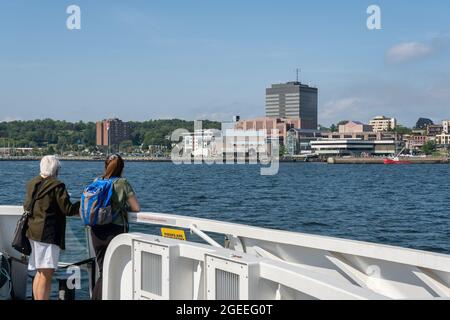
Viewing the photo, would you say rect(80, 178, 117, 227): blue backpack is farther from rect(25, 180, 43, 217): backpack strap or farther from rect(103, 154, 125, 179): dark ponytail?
rect(25, 180, 43, 217): backpack strap

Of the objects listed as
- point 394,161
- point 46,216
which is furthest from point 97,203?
point 394,161

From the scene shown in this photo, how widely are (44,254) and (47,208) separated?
43 centimetres

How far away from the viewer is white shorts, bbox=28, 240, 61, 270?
5.96 metres

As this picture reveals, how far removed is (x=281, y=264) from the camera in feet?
13.3

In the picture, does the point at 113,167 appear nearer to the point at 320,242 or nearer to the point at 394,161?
the point at 320,242

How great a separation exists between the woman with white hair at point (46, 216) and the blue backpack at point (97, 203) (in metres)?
0.16

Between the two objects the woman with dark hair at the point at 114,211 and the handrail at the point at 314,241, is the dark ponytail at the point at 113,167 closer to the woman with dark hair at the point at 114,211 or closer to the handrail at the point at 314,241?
the woman with dark hair at the point at 114,211

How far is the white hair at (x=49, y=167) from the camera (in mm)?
5887

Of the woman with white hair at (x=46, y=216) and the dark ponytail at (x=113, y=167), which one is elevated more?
the dark ponytail at (x=113, y=167)

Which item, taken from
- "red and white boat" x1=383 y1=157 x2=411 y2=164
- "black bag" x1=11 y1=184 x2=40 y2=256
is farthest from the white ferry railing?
"red and white boat" x1=383 y1=157 x2=411 y2=164

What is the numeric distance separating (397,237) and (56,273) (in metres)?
20.3

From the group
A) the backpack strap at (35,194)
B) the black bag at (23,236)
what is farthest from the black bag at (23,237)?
the backpack strap at (35,194)
